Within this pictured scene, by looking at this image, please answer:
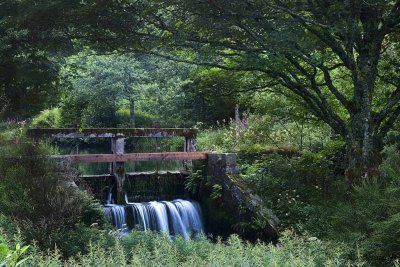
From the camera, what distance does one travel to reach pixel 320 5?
24.3 ft

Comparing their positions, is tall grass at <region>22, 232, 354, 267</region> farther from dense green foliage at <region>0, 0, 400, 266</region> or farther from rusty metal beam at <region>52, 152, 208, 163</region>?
rusty metal beam at <region>52, 152, 208, 163</region>

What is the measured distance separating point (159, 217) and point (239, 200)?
2.11 meters

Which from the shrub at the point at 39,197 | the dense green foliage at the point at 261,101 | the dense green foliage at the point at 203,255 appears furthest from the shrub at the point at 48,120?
the dense green foliage at the point at 203,255

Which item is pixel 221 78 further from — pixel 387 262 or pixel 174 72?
pixel 174 72

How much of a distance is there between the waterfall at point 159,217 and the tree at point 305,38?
12.4ft

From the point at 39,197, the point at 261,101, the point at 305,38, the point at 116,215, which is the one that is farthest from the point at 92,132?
the point at 305,38

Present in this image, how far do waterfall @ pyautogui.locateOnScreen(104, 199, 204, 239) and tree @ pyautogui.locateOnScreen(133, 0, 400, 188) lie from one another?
12.4 feet

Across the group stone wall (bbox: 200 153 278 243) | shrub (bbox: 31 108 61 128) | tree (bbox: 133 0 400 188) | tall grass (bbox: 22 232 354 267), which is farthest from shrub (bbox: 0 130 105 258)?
shrub (bbox: 31 108 61 128)

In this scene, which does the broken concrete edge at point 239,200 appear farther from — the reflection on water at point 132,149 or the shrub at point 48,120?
the shrub at point 48,120

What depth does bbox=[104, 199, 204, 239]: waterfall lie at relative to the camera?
33.0 feet

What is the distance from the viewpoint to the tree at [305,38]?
24.2 ft

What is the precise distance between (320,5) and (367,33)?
128cm

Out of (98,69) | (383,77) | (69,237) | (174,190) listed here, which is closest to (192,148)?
(174,190)

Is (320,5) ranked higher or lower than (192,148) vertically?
higher
